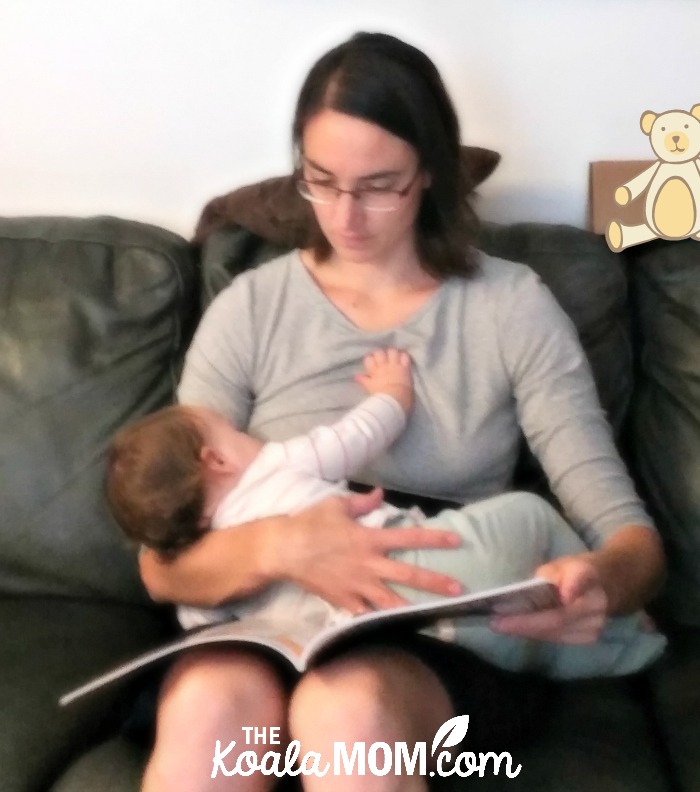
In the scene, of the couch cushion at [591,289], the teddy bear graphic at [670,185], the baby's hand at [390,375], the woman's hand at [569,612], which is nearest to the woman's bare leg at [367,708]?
the woman's hand at [569,612]

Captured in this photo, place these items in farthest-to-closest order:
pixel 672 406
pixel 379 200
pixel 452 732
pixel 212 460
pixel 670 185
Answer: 1. pixel 670 185
2. pixel 672 406
3. pixel 379 200
4. pixel 212 460
5. pixel 452 732

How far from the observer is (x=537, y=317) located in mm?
1314

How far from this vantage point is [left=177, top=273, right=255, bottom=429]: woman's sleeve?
1.34 metres

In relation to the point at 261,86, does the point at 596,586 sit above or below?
below

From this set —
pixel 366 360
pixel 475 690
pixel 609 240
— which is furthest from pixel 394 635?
pixel 609 240

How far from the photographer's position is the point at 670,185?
1588 millimetres

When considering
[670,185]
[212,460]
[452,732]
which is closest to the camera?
[452,732]

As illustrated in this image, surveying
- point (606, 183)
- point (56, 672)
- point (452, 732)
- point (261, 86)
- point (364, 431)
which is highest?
point (261, 86)

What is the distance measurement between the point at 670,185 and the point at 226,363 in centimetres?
82

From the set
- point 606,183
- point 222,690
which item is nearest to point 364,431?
point 222,690

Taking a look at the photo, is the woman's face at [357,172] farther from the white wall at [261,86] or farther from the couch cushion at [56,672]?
the couch cushion at [56,672]

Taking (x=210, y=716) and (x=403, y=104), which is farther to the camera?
(x=403, y=104)

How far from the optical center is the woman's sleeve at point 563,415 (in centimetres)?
121

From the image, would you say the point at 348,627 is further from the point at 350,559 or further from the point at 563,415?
the point at 563,415
